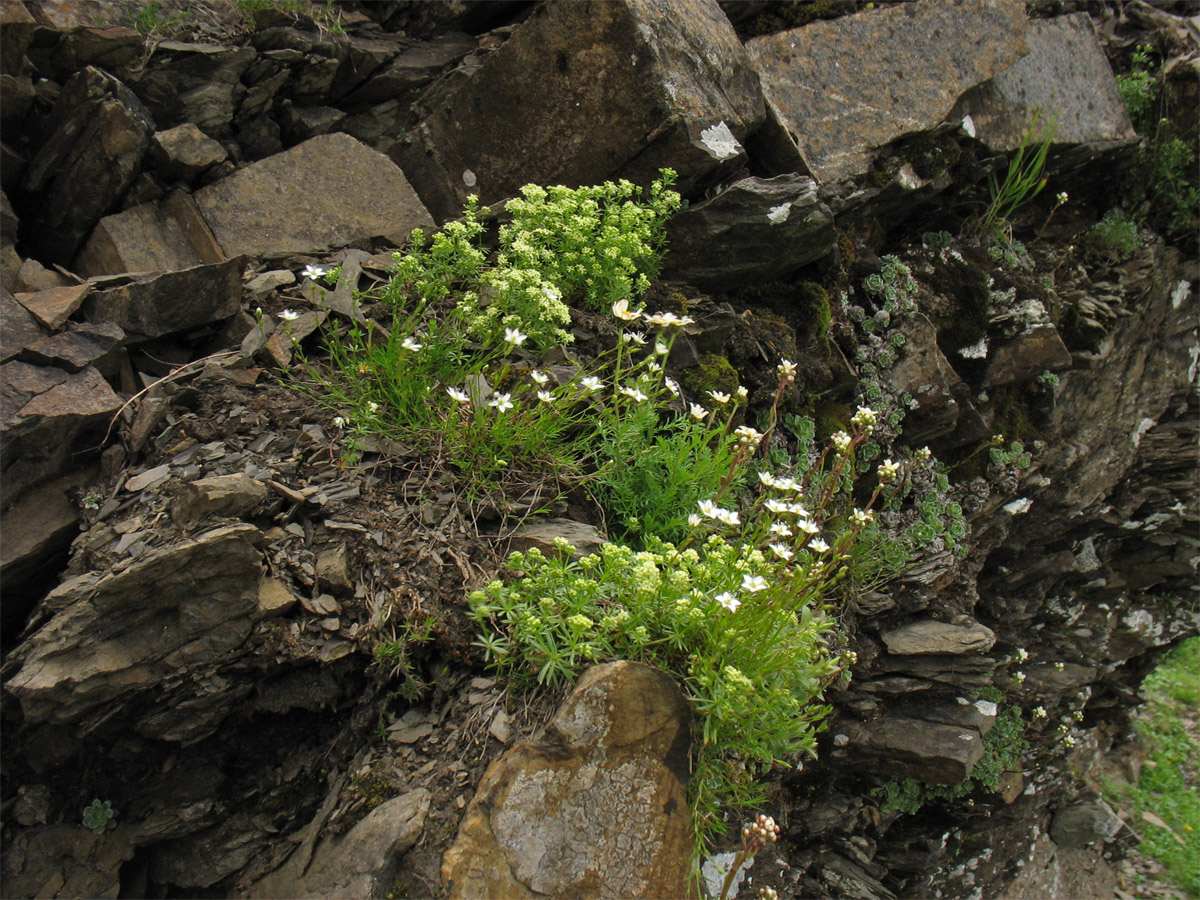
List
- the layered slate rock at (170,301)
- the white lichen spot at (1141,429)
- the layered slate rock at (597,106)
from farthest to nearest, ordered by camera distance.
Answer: the white lichen spot at (1141,429) < the layered slate rock at (597,106) < the layered slate rock at (170,301)

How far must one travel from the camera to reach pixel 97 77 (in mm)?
4539

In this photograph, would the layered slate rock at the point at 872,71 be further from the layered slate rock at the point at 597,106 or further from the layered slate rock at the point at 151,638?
the layered slate rock at the point at 151,638

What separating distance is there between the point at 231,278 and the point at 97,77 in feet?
4.82

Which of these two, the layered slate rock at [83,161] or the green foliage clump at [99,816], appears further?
the layered slate rock at [83,161]

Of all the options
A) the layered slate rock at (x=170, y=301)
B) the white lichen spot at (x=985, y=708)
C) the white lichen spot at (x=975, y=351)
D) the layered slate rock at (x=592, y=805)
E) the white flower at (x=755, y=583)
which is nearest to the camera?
the layered slate rock at (x=592, y=805)

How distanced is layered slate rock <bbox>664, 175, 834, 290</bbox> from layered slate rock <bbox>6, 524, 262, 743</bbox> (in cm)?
314

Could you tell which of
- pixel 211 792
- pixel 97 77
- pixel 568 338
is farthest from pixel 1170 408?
pixel 97 77

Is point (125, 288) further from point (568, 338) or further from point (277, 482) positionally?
point (568, 338)

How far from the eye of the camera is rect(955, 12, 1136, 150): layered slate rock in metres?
6.41

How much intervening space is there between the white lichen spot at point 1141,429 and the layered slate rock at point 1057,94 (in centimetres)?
261

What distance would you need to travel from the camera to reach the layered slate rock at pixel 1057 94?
6.41 meters

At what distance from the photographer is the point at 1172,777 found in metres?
9.48

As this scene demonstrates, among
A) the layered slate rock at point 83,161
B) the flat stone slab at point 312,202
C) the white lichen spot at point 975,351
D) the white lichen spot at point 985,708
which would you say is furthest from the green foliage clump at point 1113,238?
the layered slate rock at point 83,161

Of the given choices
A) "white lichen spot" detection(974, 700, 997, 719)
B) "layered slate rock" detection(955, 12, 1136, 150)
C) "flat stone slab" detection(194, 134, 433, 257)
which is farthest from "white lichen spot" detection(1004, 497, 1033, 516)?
"flat stone slab" detection(194, 134, 433, 257)
